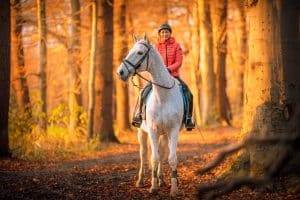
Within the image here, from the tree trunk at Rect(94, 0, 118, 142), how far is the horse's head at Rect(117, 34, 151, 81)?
9.64m

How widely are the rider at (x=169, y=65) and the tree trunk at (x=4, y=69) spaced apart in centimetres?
446

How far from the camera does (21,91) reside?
65.1 ft

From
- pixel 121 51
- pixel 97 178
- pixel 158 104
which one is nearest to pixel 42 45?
pixel 121 51

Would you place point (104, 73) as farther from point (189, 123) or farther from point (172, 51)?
point (189, 123)

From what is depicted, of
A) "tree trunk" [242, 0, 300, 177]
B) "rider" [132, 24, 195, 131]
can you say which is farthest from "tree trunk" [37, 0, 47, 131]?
"tree trunk" [242, 0, 300, 177]

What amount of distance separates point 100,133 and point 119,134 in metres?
4.57

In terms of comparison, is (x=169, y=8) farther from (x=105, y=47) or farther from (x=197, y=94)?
(x=105, y=47)

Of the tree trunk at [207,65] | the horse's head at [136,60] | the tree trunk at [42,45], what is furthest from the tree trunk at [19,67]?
the horse's head at [136,60]

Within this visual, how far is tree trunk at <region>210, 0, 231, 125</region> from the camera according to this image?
2514cm

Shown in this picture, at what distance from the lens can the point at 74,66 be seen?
20594mm

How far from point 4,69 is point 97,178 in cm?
421

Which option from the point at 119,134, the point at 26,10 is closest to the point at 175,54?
the point at 26,10

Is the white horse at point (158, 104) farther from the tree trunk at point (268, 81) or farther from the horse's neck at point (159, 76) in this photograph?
the tree trunk at point (268, 81)

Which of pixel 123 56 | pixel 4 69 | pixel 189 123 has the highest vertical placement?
pixel 123 56
